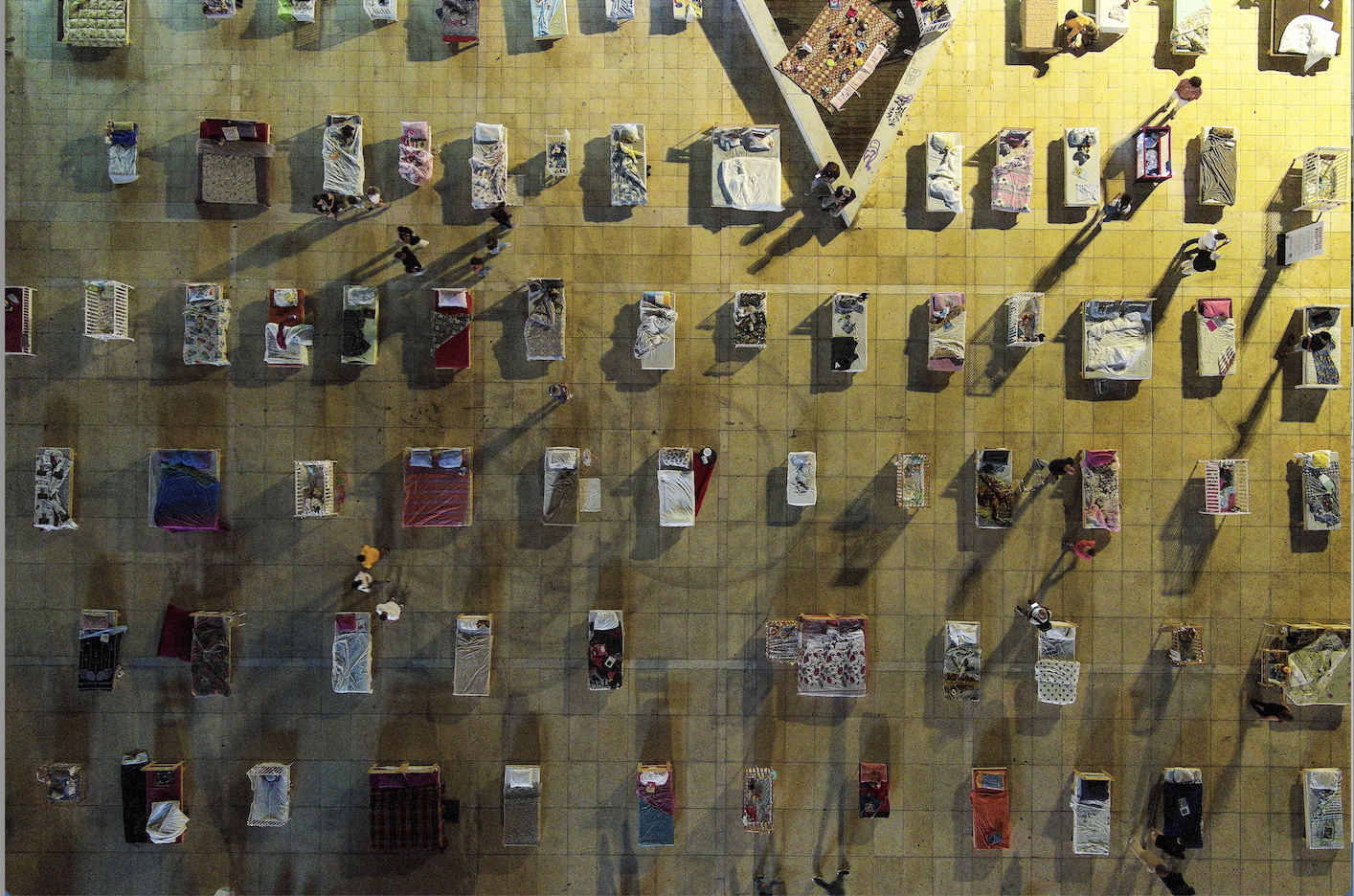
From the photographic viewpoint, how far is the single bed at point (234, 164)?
14836mm

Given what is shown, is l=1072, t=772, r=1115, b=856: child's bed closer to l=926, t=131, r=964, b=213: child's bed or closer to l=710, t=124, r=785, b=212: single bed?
l=926, t=131, r=964, b=213: child's bed

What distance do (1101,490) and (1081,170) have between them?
23.8ft

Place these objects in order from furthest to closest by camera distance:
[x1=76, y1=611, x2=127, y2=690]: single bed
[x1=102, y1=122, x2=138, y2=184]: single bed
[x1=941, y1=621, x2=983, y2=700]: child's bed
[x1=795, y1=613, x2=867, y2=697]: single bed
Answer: [x1=941, y1=621, x2=983, y2=700]: child's bed → [x1=795, y1=613, x2=867, y2=697]: single bed → [x1=102, y1=122, x2=138, y2=184]: single bed → [x1=76, y1=611, x2=127, y2=690]: single bed

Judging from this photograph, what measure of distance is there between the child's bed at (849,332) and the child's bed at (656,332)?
3.72 m

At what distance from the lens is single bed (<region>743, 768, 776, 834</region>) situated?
1476 centimetres

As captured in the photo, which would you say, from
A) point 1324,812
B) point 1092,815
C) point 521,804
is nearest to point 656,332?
point 521,804

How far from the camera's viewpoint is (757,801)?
14.8m

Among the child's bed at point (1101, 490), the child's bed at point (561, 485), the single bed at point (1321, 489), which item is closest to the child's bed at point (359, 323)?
the child's bed at point (561, 485)

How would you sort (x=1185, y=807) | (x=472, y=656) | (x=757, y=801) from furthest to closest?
(x=472, y=656)
(x=1185, y=807)
(x=757, y=801)

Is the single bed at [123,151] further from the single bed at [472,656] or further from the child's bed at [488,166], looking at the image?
the single bed at [472,656]

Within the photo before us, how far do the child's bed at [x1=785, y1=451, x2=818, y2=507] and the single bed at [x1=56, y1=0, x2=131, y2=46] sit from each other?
17875 millimetres

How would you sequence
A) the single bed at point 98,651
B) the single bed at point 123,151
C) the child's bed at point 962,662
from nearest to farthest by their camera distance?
the single bed at point 98,651 → the single bed at point 123,151 → the child's bed at point 962,662

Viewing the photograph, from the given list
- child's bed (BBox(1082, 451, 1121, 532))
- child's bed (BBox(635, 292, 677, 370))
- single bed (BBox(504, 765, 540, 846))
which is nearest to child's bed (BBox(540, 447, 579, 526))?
child's bed (BBox(635, 292, 677, 370))

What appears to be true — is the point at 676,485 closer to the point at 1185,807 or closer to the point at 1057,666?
the point at 1057,666
